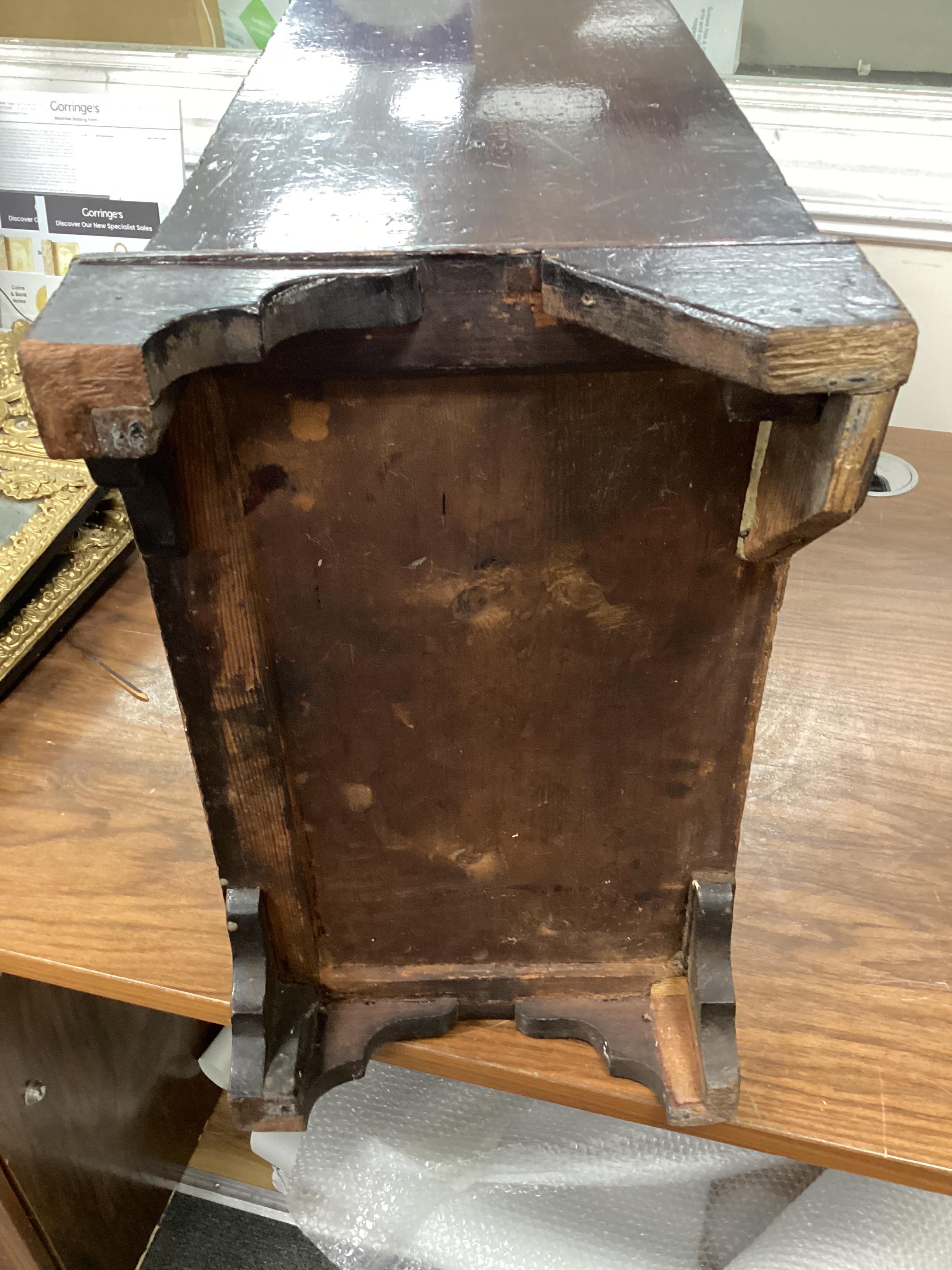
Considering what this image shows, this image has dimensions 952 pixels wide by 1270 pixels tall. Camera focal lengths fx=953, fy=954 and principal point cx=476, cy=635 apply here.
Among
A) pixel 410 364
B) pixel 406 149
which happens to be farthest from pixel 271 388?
pixel 406 149

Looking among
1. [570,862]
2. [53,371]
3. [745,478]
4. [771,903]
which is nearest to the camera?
[53,371]

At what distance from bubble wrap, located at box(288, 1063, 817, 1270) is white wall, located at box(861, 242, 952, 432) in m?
0.83

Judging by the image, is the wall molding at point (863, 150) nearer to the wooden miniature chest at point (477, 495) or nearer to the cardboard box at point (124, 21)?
the cardboard box at point (124, 21)

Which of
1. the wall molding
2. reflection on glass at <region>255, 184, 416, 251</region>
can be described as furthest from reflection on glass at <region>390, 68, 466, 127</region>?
the wall molding

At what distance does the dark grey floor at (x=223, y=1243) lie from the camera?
1032mm

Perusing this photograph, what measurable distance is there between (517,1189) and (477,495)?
0.74 meters

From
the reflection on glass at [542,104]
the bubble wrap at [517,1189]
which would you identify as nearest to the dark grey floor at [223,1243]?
the bubble wrap at [517,1189]

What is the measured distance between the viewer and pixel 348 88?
0.55 meters

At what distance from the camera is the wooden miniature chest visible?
326 millimetres

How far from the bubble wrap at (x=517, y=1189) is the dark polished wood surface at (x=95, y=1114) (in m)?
0.20

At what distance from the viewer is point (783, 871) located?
0.69 m

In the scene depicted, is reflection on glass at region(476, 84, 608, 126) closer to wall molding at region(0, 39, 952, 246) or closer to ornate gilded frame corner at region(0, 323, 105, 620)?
ornate gilded frame corner at region(0, 323, 105, 620)

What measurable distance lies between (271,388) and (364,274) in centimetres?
7

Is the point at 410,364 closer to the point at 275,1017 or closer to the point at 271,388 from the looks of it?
the point at 271,388
